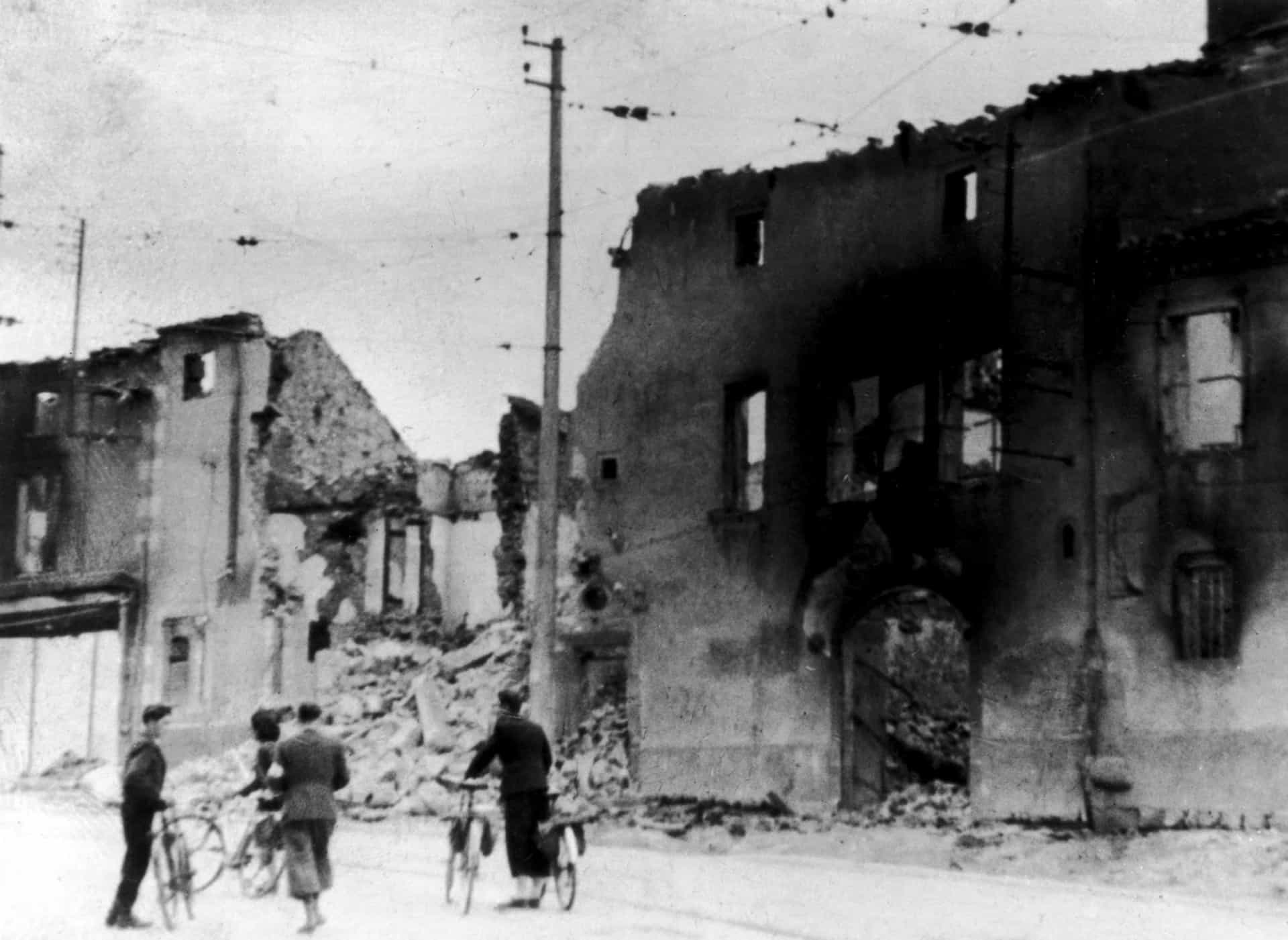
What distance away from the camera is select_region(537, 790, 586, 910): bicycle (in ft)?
47.4

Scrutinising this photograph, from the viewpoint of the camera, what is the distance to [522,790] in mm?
14438

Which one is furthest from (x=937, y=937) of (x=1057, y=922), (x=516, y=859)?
(x=516, y=859)

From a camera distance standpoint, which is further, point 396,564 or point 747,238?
point 396,564

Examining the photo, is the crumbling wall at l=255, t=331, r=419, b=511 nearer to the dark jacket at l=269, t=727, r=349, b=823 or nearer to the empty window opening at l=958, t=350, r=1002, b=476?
the empty window opening at l=958, t=350, r=1002, b=476

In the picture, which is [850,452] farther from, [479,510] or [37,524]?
[37,524]

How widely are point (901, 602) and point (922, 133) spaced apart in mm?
6528

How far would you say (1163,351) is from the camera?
22.8 m

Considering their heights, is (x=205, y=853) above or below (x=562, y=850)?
below

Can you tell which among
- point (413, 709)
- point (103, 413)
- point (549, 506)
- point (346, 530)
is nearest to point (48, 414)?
point (103, 413)

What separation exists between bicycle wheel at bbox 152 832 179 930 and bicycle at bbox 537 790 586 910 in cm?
283

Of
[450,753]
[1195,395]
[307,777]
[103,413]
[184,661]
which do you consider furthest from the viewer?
[103,413]

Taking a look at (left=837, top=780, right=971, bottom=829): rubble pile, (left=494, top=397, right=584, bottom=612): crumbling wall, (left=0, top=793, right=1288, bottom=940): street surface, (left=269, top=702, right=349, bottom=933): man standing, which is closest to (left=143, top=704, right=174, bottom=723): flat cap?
(left=269, top=702, right=349, bottom=933): man standing

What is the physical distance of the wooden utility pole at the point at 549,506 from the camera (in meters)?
25.5

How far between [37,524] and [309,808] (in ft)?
94.9
